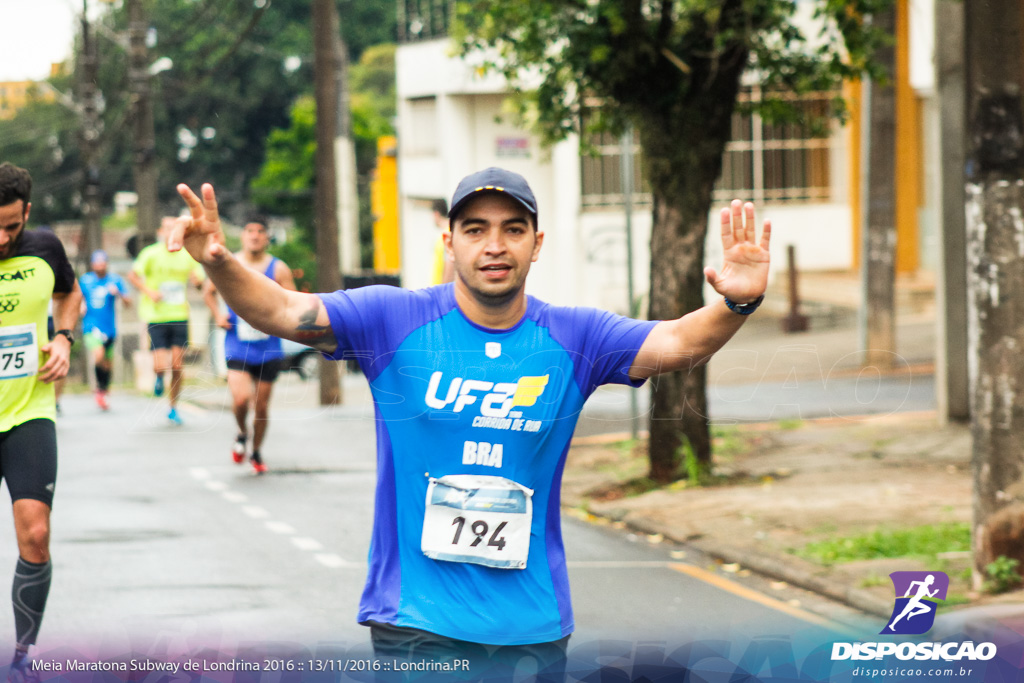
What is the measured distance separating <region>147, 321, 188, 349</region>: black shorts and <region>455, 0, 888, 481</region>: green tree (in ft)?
17.0

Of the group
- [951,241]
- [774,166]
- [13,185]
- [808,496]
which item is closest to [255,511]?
[808,496]

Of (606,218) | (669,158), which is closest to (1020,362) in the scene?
(669,158)

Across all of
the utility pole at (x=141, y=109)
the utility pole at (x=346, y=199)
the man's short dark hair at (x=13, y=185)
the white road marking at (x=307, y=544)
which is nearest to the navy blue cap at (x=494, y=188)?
the man's short dark hair at (x=13, y=185)

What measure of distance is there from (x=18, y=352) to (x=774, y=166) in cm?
2769

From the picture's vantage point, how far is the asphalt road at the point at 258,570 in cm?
661

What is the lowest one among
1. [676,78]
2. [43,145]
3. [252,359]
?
[252,359]

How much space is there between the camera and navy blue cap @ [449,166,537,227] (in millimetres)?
3584

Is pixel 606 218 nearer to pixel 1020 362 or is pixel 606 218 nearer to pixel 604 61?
pixel 604 61

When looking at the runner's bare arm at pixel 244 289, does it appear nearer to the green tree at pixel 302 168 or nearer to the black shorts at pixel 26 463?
the black shorts at pixel 26 463

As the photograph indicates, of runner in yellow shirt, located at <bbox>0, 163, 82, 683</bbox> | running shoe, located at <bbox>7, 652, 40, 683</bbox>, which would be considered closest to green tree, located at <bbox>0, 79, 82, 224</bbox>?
runner in yellow shirt, located at <bbox>0, 163, 82, 683</bbox>

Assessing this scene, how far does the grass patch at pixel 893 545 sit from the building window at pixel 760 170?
75.1 ft

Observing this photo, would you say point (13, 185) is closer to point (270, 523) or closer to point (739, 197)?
point (270, 523)

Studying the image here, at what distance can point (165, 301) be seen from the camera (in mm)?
14336

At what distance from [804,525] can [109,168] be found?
51185mm
